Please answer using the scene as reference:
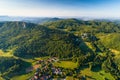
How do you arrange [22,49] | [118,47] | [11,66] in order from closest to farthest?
[11,66]
[22,49]
[118,47]

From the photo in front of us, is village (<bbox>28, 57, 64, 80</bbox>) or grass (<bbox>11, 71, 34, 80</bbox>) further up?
village (<bbox>28, 57, 64, 80</bbox>)

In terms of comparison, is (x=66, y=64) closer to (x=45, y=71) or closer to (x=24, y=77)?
(x=45, y=71)

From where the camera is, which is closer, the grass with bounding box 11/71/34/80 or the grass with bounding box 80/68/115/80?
the grass with bounding box 11/71/34/80

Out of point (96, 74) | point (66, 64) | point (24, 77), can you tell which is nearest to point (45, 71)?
point (24, 77)

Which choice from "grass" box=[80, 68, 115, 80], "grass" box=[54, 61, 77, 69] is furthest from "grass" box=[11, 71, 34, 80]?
"grass" box=[80, 68, 115, 80]

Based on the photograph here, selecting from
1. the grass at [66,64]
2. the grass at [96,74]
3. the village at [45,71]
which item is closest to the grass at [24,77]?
the village at [45,71]

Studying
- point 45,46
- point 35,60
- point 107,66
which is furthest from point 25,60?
point 107,66

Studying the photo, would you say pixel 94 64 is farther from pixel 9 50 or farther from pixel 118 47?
pixel 9 50

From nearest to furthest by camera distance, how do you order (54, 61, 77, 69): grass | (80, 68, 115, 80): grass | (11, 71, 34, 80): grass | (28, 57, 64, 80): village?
(11, 71, 34, 80): grass → (28, 57, 64, 80): village → (80, 68, 115, 80): grass → (54, 61, 77, 69): grass

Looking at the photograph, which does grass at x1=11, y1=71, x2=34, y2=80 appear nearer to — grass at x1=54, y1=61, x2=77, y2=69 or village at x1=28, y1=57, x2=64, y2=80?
village at x1=28, y1=57, x2=64, y2=80

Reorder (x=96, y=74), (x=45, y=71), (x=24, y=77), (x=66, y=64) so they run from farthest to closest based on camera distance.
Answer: (x=66, y=64) → (x=96, y=74) → (x=45, y=71) → (x=24, y=77)

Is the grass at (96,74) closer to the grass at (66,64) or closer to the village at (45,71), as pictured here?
the grass at (66,64)
